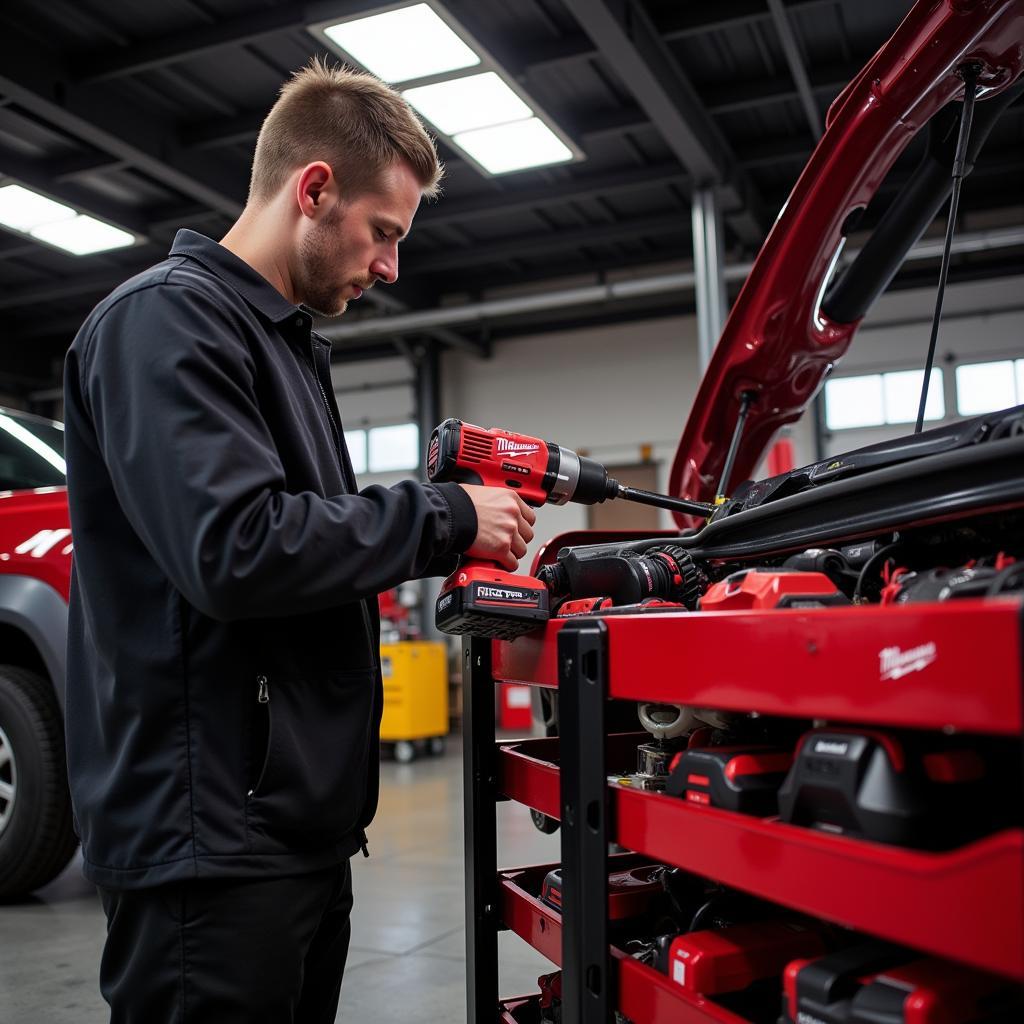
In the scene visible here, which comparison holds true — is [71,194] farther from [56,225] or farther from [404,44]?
[404,44]

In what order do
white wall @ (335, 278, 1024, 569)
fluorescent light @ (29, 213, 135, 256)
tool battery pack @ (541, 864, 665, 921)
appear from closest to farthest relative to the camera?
tool battery pack @ (541, 864, 665, 921) → fluorescent light @ (29, 213, 135, 256) → white wall @ (335, 278, 1024, 569)

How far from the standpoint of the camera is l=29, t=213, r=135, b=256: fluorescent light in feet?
24.7

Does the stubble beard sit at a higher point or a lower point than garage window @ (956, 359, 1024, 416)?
lower

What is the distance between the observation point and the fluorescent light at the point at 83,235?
752 centimetres

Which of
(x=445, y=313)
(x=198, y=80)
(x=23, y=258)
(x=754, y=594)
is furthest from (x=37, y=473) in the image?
(x=23, y=258)

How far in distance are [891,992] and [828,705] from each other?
0.27 meters

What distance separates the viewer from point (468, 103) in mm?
5531

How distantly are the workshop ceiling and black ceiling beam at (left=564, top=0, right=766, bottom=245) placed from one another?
0.02 m

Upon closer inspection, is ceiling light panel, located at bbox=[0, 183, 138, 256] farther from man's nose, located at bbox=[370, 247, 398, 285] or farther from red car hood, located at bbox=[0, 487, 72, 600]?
man's nose, located at bbox=[370, 247, 398, 285]

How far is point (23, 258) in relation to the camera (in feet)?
29.2

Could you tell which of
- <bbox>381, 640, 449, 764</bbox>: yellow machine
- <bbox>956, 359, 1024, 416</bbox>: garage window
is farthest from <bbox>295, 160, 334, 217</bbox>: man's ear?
<bbox>956, 359, 1024, 416</bbox>: garage window

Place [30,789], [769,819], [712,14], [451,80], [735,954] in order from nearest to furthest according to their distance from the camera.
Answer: [769,819] < [735,954] < [30,789] < [451,80] < [712,14]

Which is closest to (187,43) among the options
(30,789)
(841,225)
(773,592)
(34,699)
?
(34,699)

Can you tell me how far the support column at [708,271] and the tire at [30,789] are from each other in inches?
170
